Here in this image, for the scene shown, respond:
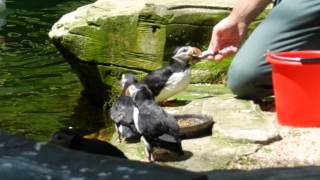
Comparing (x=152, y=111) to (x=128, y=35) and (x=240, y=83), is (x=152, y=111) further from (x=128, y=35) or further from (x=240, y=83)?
(x=128, y=35)

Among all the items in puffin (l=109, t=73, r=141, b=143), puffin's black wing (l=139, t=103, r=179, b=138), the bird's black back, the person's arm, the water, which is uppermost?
the person's arm

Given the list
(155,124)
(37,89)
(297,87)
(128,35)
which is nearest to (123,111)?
(155,124)

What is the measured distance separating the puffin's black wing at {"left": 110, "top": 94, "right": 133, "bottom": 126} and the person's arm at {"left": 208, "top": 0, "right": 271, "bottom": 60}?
2.19 ft

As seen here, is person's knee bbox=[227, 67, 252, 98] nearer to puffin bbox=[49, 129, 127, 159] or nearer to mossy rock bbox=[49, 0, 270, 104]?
mossy rock bbox=[49, 0, 270, 104]

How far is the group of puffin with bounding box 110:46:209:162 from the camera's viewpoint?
371 cm

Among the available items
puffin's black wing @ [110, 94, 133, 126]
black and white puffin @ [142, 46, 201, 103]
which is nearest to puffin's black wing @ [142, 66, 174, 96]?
black and white puffin @ [142, 46, 201, 103]

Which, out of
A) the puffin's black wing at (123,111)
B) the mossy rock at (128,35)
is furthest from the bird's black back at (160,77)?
the mossy rock at (128,35)

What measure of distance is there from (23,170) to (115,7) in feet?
15.5

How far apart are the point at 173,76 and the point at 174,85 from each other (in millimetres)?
59

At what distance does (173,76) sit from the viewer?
16.1 feet

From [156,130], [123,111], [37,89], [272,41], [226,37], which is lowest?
[37,89]

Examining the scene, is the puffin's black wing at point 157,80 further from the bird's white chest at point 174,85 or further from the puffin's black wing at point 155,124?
the puffin's black wing at point 155,124

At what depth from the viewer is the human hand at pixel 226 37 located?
382 centimetres

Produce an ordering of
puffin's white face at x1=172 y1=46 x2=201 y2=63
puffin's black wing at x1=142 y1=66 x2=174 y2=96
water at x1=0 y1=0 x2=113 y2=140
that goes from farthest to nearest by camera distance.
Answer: water at x1=0 y1=0 x2=113 y2=140 < puffin's white face at x1=172 y1=46 x2=201 y2=63 < puffin's black wing at x1=142 y1=66 x2=174 y2=96
